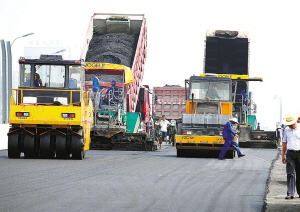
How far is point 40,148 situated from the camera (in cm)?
1650

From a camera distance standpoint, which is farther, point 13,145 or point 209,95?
point 209,95

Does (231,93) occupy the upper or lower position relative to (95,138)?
upper

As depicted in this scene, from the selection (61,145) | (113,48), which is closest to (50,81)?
(61,145)

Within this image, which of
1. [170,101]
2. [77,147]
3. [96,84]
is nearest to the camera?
[77,147]

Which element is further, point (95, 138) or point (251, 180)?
point (95, 138)

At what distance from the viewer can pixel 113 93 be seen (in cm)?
2238

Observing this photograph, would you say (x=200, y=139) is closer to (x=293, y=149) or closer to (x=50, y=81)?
(x=50, y=81)

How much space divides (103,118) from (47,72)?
208 inches

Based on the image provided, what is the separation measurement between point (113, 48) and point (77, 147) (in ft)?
41.6

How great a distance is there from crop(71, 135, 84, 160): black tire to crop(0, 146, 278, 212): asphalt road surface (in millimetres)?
1163

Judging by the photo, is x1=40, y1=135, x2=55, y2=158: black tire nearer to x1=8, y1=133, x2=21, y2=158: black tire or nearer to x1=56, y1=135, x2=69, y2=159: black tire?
x1=56, y1=135, x2=69, y2=159: black tire

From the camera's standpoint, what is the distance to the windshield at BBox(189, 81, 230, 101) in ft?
70.0

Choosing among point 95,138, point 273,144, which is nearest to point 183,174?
point 95,138

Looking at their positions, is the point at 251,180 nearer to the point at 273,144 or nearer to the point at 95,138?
the point at 95,138
